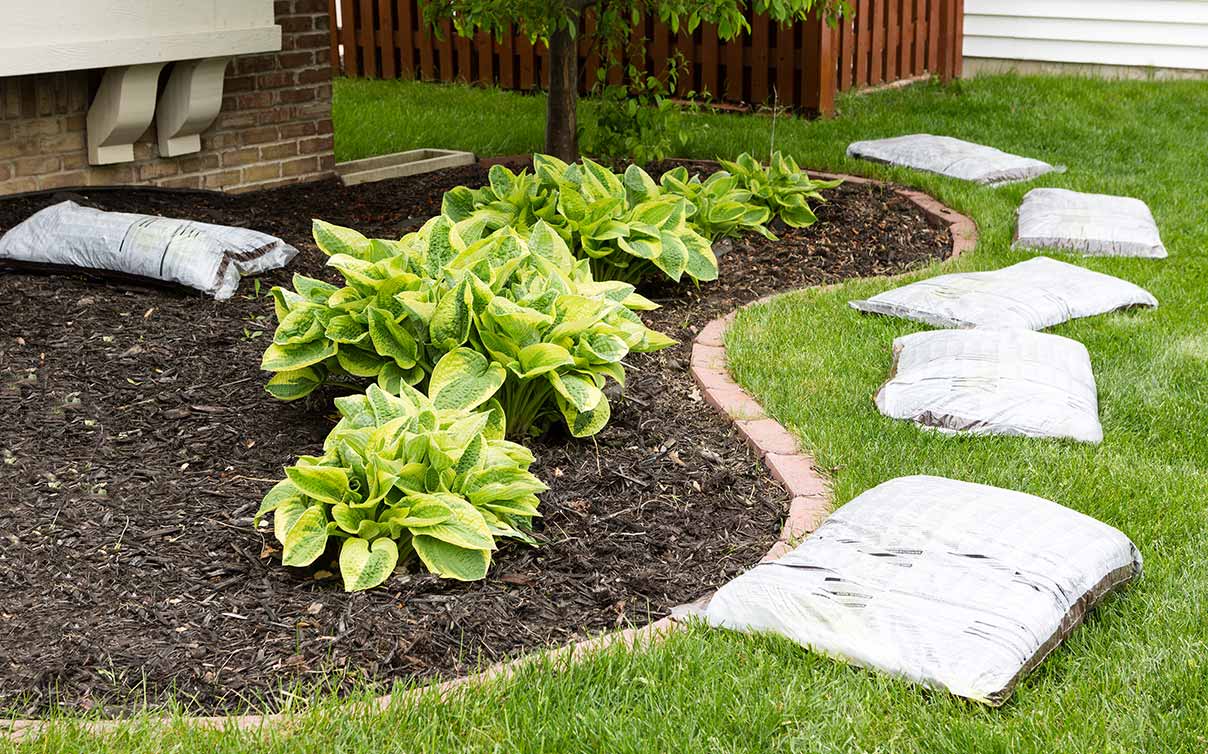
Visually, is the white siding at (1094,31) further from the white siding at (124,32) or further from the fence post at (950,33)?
the white siding at (124,32)

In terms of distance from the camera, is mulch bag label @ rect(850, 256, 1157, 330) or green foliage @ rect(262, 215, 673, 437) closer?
green foliage @ rect(262, 215, 673, 437)

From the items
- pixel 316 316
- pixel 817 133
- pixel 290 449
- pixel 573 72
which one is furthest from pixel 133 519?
pixel 817 133

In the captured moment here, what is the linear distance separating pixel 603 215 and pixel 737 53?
4.99 m

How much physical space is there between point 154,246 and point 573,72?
234 centimetres

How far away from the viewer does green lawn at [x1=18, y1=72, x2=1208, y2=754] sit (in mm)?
2395

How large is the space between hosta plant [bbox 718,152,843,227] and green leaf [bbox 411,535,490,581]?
329cm

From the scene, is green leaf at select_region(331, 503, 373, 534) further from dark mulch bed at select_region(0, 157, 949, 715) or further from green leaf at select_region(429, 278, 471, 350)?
green leaf at select_region(429, 278, 471, 350)

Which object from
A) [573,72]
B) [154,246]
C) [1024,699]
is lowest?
[1024,699]

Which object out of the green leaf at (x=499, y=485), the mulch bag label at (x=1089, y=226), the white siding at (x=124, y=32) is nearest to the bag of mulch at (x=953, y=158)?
the mulch bag label at (x=1089, y=226)

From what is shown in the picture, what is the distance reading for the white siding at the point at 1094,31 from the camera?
10391mm

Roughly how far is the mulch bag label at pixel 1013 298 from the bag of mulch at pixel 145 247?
222cm

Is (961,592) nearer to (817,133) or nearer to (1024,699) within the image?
(1024,699)

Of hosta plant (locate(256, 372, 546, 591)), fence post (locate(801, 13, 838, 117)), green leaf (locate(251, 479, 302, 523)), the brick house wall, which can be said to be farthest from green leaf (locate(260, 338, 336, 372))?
fence post (locate(801, 13, 838, 117))

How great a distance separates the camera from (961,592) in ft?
8.78
